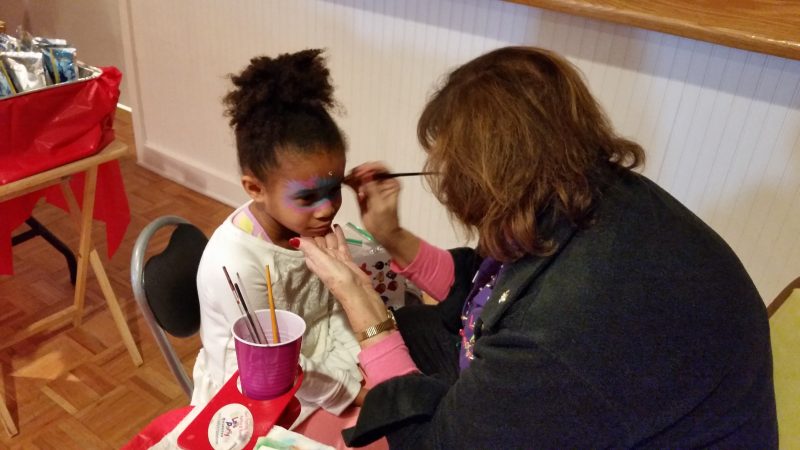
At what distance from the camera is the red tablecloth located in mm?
1662

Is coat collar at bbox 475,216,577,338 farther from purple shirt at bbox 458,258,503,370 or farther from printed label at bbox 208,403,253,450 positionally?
printed label at bbox 208,403,253,450

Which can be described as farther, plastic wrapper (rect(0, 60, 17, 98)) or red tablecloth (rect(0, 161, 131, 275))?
red tablecloth (rect(0, 161, 131, 275))

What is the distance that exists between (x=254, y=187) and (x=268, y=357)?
1.38 ft

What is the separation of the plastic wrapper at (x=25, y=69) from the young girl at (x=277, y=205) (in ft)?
1.83

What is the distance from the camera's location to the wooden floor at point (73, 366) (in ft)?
5.54

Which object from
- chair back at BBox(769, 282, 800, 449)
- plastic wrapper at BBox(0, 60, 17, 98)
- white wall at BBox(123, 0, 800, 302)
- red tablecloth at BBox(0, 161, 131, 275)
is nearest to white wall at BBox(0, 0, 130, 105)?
white wall at BBox(123, 0, 800, 302)

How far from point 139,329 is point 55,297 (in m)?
0.34

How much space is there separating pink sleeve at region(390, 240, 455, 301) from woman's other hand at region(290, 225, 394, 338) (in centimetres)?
25

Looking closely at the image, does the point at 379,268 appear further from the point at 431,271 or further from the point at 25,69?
the point at 25,69

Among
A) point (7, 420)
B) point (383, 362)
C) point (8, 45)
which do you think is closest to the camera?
point (383, 362)

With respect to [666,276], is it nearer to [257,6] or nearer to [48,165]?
[48,165]

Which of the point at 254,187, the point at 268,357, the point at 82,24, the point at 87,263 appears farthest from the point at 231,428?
the point at 82,24

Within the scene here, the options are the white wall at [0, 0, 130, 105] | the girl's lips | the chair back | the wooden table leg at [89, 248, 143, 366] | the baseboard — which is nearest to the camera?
the chair back

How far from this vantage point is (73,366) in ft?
6.15
